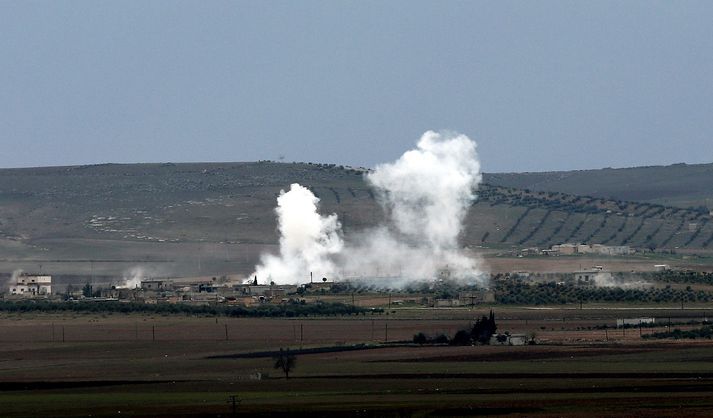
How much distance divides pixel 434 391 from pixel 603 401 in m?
11.0

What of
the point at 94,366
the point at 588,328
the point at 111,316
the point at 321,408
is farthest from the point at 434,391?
the point at 111,316

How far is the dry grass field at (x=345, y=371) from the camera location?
100m

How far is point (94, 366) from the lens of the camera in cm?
13275

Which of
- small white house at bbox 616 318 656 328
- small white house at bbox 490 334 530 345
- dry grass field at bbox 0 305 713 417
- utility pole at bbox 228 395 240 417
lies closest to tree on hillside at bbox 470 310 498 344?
small white house at bbox 490 334 530 345

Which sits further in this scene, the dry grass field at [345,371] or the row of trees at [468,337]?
the row of trees at [468,337]

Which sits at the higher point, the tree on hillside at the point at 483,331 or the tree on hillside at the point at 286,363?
the tree on hillside at the point at 483,331

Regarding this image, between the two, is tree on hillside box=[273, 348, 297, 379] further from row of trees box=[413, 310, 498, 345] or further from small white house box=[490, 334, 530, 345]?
small white house box=[490, 334, 530, 345]

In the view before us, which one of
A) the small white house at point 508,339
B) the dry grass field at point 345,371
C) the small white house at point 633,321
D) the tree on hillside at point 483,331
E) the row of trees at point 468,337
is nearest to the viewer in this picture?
the dry grass field at point 345,371

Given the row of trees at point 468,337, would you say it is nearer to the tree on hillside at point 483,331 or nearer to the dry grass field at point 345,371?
the tree on hillside at point 483,331

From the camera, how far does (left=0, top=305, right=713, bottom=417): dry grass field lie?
3953 inches

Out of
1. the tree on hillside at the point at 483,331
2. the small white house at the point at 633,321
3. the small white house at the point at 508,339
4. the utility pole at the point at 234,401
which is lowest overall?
the utility pole at the point at 234,401

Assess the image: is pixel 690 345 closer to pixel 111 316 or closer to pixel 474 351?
pixel 474 351

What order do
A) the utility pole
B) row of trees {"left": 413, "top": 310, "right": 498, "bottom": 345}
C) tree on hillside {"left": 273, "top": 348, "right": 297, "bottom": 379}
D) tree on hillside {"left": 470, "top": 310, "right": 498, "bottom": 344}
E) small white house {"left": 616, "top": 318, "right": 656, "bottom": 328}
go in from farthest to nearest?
small white house {"left": 616, "top": 318, "right": 656, "bottom": 328} → tree on hillside {"left": 470, "top": 310, "right": 498, "bottom": 344} → row of trees {"left": 413, "top": 310, "right": 498, "bottom": 345} → tree on hillside {"left": 273, "top": 348, "right": 297, "bottom": 379} → the utility pole

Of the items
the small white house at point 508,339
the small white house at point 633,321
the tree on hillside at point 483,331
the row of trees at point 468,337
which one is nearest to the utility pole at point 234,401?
the row of trees at point 468,337
